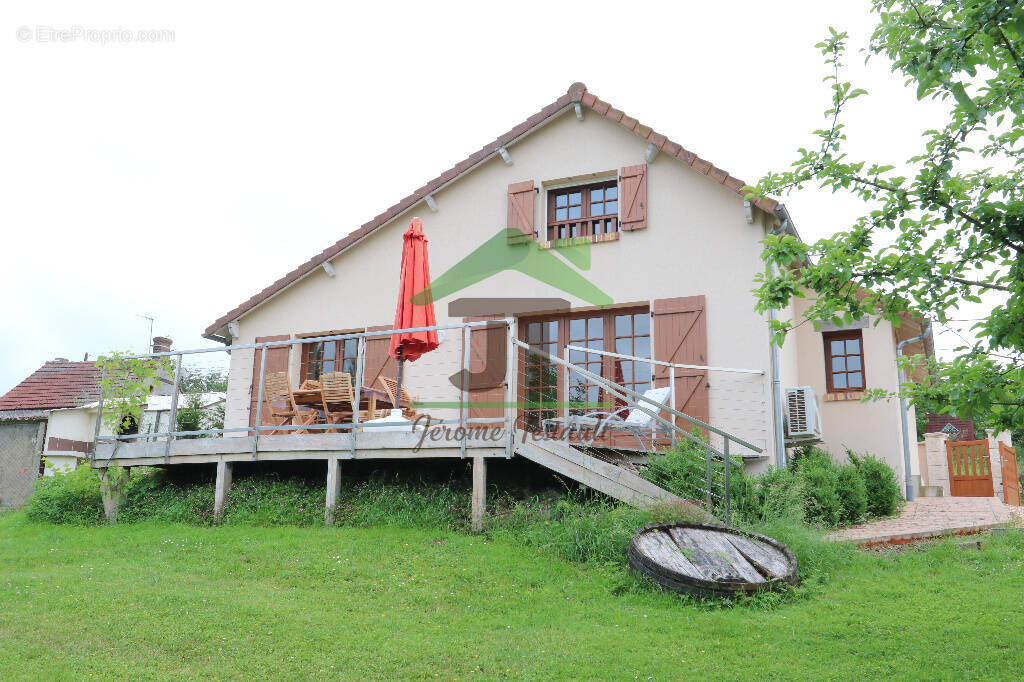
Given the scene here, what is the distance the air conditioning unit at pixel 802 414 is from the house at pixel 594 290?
0.03 metres

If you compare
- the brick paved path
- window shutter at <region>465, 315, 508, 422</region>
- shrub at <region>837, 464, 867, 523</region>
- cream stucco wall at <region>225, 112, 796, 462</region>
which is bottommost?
the brick paved path

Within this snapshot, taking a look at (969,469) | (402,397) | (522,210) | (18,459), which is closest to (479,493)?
(402,397)

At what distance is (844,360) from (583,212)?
475cm

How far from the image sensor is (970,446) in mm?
14859

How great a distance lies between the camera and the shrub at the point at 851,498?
9.05 metres

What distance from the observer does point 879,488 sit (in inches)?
383

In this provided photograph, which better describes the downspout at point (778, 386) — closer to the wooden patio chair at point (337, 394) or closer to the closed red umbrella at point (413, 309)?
the closed red umbrella at point (413, 309)

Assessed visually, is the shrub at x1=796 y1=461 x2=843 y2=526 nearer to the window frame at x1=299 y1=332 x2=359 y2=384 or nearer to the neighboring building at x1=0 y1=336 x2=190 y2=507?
the window frame at x1=299 y1=332 x2=359 y2=384

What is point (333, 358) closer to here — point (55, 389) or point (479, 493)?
point (479, 493)

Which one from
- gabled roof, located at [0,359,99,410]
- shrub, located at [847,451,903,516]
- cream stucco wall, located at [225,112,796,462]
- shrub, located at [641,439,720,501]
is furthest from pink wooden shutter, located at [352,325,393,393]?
gabled roof, located at [0,359,99,410]

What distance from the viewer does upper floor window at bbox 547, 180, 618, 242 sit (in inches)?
447

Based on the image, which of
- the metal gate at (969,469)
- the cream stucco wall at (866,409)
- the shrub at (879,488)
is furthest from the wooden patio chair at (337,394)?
the metal gate at (969,469)

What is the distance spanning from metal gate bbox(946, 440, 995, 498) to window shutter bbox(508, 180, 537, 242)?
897 centimetres

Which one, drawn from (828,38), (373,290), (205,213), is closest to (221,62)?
(373,290)
